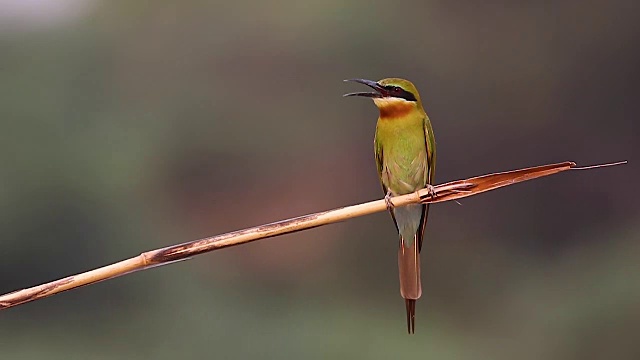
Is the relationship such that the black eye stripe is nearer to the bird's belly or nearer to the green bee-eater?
the green bee-eater

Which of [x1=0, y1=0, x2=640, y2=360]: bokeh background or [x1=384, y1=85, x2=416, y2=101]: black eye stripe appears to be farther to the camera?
[x1=0, y1=0, x2=640, y2=360]: bokeh background

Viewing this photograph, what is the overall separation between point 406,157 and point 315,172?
78 centimetres

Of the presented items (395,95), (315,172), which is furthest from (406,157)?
(315,172)

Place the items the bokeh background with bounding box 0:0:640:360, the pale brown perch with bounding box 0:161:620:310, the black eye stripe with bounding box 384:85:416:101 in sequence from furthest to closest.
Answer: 1. the bokeh background with bounding box 0:0:640:360
2. the black eye stripe with bounding box 384:85:416:101
3. the pale brown perch with bounding box 0:161:620:310

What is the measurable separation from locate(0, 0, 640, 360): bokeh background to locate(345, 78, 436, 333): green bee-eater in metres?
0.62

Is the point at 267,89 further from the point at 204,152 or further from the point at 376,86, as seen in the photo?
the point at 376,86

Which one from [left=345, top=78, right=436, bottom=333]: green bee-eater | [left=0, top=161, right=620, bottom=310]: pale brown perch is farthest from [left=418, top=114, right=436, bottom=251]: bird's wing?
[left=0, top=161, right=620, bottom=310]: pale brown perch

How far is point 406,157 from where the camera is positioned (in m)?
1.52

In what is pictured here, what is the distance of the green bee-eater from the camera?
1.45 m

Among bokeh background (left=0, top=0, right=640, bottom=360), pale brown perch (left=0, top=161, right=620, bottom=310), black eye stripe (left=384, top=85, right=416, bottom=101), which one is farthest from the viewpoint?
bokeh background (left=0, top=0, right=640, bottom=360)

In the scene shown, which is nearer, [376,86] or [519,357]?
[376,86]

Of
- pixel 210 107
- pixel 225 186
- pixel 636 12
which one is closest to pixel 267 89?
pixel 210 107

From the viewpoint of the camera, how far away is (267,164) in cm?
229

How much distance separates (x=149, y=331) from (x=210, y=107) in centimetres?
72
